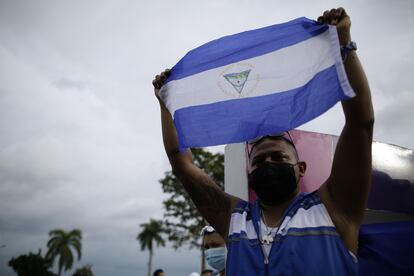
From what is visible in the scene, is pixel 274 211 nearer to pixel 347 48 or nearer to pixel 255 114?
pixel 255 114

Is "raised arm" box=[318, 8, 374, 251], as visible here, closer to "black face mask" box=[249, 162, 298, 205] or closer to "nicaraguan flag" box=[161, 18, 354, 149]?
"nicaraguan flag" box=[161, 18, 354, 149]

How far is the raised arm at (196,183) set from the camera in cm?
256

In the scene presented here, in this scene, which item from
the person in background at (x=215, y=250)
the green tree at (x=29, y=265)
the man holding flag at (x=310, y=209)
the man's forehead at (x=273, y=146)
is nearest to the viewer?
the man holding flag at (x=310, y=209)

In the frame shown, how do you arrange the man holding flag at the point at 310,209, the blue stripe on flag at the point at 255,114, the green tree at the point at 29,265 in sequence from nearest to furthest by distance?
the man holding flag at the point at 310,209, the blue stripe on flag at the point at 255,114, the green tree at the point at 29,265

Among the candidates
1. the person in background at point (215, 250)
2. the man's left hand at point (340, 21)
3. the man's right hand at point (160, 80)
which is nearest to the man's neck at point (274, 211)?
the man's left hand at point (340, 21)

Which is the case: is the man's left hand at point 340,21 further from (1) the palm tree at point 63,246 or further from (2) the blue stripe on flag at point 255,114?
(1) the palm tree at point 63,246

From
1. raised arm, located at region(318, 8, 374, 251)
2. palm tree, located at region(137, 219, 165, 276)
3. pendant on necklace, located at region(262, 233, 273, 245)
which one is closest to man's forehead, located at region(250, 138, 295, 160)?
raised arm, located at region(318, 8, 374, 251)

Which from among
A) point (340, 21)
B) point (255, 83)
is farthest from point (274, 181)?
point (340, 21)

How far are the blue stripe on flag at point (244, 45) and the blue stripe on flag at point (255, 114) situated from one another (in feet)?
1.33

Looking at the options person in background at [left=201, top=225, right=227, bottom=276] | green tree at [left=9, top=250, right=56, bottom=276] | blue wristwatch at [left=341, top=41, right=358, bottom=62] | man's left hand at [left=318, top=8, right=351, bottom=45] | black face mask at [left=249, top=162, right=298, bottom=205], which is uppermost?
man's left hand at [left=318, top=8, right=351, bottom=45]

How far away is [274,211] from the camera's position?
238 cm

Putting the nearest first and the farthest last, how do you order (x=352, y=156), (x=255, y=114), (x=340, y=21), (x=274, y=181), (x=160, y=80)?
(x=352, y=156)
(x=340, y=21)
(x=274, y=181)
(x=255, y=114)
(x=160, y=80)

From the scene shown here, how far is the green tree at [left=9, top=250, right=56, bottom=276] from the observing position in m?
34.4

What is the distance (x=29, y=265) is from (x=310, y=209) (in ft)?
134
